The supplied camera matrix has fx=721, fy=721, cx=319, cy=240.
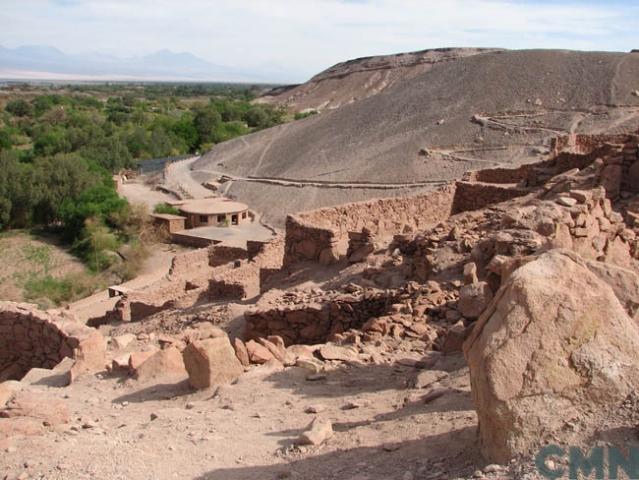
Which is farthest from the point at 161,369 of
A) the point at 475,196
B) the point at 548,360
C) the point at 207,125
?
the point at 207,125

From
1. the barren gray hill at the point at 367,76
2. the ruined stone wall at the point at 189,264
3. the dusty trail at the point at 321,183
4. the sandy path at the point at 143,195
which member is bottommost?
the sandy path at the point at 143,195

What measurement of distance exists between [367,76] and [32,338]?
87.9 metres

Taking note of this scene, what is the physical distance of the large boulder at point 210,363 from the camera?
6.03 m

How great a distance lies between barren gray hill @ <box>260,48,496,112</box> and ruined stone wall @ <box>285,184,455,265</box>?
71961 millimetres

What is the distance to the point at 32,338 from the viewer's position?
891cm

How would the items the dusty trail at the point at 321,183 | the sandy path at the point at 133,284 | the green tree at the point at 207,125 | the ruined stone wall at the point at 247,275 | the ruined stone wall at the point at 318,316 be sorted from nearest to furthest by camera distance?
the ruined stone wall at the point at 318,316 → the ruined stone wall at the point at 247,275 → the sandy path at the point at 133,284 → the dusty trail at the point at 321,183 → the green tree at the point at 207,125

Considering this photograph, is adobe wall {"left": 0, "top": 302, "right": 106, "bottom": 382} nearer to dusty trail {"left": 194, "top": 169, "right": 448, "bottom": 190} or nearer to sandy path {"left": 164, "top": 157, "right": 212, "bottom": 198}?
dusty trail {"left": 194, "top": 169, "right": 448, "bottom": 190}

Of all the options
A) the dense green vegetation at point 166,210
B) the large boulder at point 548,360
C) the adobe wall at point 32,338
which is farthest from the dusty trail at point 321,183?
the large boulder at point 548,360

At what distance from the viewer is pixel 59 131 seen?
54125mm

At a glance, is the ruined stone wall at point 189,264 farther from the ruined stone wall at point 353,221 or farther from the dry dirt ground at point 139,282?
the ruined stone wall at point 353,221

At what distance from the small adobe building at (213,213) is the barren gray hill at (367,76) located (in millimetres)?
52386

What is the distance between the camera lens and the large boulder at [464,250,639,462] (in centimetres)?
338

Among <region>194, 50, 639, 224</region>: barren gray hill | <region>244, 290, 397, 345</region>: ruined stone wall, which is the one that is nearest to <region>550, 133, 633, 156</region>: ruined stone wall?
<region>244, 290, 397, 345</region>: ruined stone wall

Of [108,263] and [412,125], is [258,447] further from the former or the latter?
[412,125]
